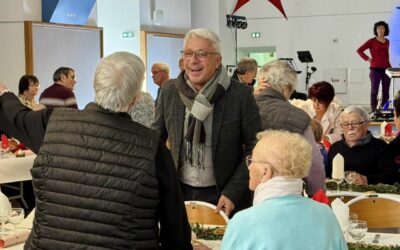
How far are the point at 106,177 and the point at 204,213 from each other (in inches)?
49.1

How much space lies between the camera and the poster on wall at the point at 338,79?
16.8 metres

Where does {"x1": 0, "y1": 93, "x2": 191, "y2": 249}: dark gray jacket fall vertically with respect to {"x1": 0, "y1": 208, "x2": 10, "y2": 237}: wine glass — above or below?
above

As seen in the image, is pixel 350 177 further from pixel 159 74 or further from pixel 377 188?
pixel 159 74

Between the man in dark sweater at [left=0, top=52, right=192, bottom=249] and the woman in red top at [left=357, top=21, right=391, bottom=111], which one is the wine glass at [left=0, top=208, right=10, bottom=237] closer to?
the man in dark sweater at [left=0, top=52, right=192, bottom=249]

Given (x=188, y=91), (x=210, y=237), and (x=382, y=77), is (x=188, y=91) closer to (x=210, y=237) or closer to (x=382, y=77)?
(x=210, y=237)

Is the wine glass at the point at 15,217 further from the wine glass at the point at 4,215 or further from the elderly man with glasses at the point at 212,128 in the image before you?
the elderly man with glasses at the point at 212,128

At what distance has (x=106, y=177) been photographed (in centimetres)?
234

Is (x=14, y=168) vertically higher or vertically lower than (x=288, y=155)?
lower

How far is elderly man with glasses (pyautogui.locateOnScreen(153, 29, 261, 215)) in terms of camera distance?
3625 mm

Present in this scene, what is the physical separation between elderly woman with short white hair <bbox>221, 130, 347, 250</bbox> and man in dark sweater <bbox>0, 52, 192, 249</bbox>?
336 mm

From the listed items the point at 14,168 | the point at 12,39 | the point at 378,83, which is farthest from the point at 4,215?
the point at 378,83

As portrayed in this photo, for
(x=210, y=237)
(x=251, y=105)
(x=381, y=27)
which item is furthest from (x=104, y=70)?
(x=381, y=27)

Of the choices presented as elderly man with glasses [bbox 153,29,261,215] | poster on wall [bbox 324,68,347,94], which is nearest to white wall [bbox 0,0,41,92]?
elderly man with glasses [bbox 153,29,261,215]

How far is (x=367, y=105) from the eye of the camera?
16.4 metres
